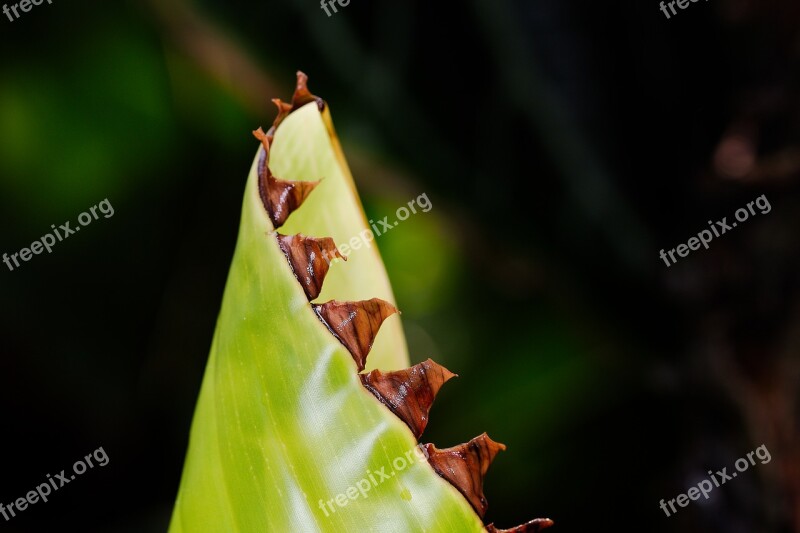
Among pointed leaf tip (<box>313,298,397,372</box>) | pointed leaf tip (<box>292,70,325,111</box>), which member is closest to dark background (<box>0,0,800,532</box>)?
pointed leaf tip (<box>292,70,325,111</box>)

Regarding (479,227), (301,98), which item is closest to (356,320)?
(301,98)

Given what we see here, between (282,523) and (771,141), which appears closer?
(282,523)

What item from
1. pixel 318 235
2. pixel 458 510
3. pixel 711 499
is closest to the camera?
pixel 458 510

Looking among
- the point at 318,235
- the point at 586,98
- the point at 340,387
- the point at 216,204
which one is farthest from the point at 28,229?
the point at 586,98

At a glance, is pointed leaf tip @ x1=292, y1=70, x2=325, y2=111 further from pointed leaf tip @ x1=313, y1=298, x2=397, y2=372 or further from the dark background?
the dark background

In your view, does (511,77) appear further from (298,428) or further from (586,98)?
(298,428)

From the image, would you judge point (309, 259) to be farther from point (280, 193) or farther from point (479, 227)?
point (479, 227)

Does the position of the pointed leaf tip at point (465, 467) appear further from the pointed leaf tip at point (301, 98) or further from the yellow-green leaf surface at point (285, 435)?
the pointed leaf tip at point (301, 98)
